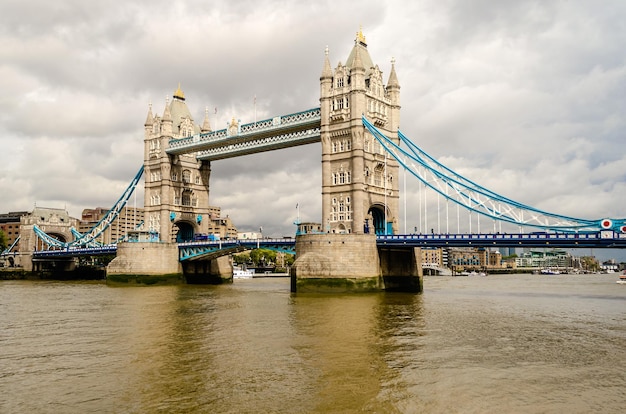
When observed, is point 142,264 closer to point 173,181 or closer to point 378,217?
point 173,181

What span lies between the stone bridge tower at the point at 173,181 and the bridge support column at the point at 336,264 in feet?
98.6

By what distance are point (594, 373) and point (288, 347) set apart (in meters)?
10.2

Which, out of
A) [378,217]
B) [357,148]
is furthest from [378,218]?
[357,148]

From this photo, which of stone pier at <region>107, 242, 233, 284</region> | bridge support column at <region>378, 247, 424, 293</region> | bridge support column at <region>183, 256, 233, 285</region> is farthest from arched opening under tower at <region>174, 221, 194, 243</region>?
bridge support column at <region>378, 247, 424, 293</region>

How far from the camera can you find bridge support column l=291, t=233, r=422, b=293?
43.5m

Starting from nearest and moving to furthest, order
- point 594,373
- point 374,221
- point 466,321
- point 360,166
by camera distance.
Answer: point 594,373
point 466,321
point 360,166
point 374,221

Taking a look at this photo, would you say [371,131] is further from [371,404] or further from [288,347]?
[371,404]

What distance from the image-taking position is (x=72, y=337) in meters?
22.1

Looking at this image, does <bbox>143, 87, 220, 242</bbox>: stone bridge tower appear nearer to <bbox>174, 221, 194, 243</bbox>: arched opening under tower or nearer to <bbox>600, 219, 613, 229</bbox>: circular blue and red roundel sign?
<bbox>174, 221, 194, 243</bbox>: arched opening under tower

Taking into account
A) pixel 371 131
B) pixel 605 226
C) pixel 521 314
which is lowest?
pixel 521 314

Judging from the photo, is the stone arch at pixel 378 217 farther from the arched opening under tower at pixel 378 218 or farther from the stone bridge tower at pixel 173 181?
the stone bridge tower at pixel 173 181

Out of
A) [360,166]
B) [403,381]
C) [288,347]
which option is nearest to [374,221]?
[360,166]

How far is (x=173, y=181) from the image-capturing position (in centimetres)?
7162

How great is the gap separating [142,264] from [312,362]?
5024 centimetres
